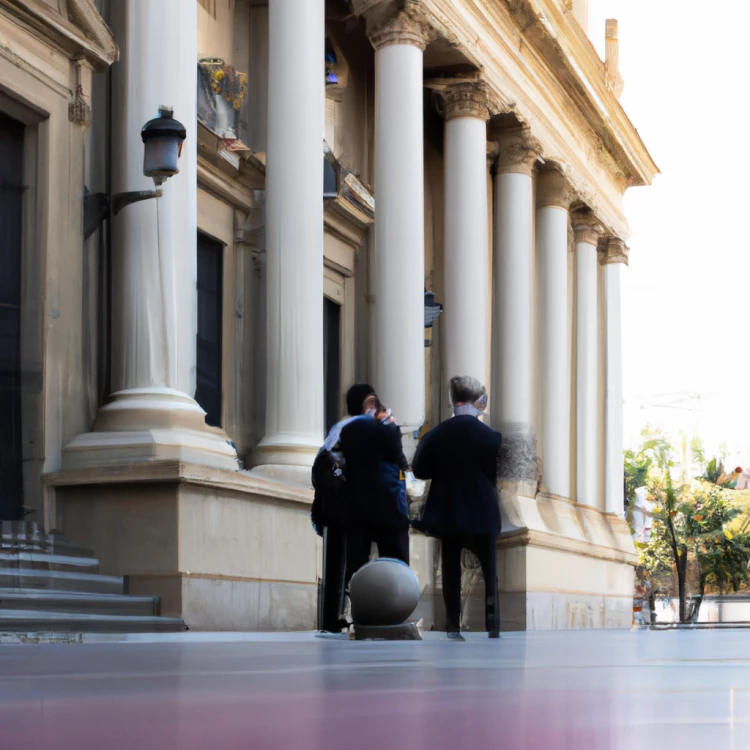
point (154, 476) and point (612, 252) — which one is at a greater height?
point (612, 252)

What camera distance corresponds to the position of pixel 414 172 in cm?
2119

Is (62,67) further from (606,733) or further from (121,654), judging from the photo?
(606,733)

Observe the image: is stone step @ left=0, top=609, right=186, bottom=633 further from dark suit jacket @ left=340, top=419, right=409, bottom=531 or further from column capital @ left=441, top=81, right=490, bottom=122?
column capital @ left=441, top=81, right=490, bottom=122

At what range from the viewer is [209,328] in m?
20.1

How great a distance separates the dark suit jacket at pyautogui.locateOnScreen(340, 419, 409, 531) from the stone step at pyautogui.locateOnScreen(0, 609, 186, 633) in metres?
1.81

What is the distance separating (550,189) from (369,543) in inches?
768

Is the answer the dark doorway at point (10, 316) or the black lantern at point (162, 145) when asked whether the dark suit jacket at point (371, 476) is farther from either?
the dark doorway at point (10, 316)

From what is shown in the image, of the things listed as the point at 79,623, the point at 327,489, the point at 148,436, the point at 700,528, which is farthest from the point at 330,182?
the point at 700,528

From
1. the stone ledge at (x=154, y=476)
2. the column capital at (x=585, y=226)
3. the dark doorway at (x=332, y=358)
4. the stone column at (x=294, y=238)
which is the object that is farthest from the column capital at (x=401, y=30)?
the column capital at (x=585, y=226)

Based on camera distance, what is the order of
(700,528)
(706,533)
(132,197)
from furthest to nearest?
(706,533)
(700,528)
(132,197)

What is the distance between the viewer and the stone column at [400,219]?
20.5m

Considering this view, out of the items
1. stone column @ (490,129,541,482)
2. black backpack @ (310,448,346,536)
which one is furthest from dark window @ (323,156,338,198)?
black backpack @ (310,448,346,536)

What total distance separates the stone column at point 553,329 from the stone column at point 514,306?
5.38ft

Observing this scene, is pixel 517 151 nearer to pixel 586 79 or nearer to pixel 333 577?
pixel 586 79
